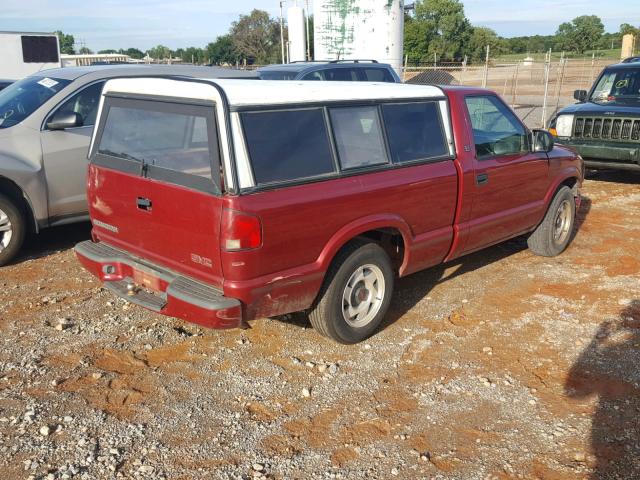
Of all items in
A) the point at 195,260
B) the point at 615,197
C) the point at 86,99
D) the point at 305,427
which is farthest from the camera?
the point at 615,197

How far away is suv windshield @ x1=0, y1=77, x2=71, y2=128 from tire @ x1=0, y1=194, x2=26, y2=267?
2.92 ft

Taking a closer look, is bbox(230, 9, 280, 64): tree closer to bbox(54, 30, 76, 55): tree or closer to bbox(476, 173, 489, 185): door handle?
bbox(54, 30, 76, 55): tree

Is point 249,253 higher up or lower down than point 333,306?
higher up

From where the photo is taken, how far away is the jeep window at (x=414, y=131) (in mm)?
4586

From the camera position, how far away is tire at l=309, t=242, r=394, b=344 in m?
4.28

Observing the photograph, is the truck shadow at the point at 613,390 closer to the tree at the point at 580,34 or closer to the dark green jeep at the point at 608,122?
the dark green jeep at the point at 608,122

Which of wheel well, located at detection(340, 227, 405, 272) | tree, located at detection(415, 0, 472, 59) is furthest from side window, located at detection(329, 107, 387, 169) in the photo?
tree, located at detection(415, 0, 472, 59)

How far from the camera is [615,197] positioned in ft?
31.4

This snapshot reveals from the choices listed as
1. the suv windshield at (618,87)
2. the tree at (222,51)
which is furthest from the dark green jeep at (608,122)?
the tree at (222,51)

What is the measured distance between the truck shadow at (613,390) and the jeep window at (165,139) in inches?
104

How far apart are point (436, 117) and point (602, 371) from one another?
7.48 feet

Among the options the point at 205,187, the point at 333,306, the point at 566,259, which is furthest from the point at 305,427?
the point at 566,259

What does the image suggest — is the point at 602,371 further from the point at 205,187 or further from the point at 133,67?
the point at 133,67

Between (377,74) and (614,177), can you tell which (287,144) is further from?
(614,177)
